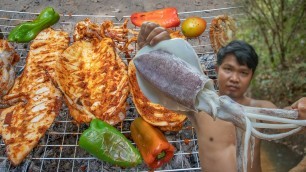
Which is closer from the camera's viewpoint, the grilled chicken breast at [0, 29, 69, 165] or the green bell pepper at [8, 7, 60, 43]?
the grilled chicken breast at [0, 29, 69, 165]

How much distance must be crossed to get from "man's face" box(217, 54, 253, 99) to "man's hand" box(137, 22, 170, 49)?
0.58 meters

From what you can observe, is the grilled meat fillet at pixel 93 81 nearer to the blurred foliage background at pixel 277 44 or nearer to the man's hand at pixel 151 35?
the man's hand at pixel 151 35

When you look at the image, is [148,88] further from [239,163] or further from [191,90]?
[239,163]

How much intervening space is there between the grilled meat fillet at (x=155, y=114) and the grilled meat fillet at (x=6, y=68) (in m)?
1.23

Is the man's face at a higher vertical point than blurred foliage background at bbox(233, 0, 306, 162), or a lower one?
higher

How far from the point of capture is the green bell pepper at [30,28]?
14.0 ft

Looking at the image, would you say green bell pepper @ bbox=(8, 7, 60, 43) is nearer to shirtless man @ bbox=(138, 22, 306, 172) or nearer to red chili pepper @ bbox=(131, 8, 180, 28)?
red chili pepper @ bbox=(131, 8, 180, 28)

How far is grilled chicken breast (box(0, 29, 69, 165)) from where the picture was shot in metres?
3.16

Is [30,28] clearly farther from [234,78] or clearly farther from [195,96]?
[195,96]

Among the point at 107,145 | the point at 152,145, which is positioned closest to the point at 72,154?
the point at 107,145

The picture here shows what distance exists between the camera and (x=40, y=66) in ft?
12.3

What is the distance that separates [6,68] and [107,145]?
1.38 m

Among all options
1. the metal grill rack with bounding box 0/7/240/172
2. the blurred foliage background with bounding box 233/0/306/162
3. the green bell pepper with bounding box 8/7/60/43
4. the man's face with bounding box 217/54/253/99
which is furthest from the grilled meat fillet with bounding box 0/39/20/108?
the blurred foliage background with bounding box 233/0/306/162

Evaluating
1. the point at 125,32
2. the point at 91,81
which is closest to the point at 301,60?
the point at 125,32
